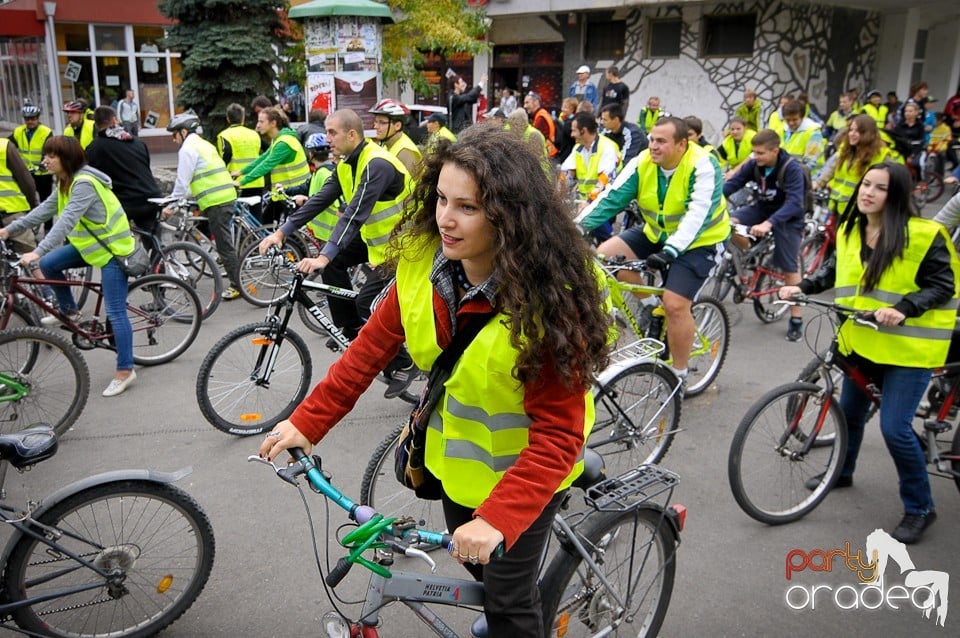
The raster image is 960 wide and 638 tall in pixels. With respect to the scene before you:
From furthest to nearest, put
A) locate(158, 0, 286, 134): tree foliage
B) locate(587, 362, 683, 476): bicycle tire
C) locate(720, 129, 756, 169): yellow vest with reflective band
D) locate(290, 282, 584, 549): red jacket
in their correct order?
locate(158, 0, 286, 134): tree foliage
locate(720, 129, 756, 169): yellow vest with reflective band
locate(587, 362, 683, 476): bicycle tire
locate(290, 282, 584, 549): red jacket

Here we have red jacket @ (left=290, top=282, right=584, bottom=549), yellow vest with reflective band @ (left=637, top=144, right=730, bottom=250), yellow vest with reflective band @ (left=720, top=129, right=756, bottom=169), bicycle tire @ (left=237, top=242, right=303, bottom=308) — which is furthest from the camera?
yellow vest with reflective band @ (left=720, top=129, right=756, bottom=169)

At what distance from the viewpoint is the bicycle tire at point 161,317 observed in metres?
6.34

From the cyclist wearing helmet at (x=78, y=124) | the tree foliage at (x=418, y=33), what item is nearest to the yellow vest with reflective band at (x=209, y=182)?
the cyclist wearing helmet at (x=78, y=124)

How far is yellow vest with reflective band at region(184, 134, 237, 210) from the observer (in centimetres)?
821

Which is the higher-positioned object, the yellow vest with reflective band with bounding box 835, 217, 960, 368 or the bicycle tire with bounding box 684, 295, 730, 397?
the yellow vest with reflective band with bounding box 835, 217, 960, 368

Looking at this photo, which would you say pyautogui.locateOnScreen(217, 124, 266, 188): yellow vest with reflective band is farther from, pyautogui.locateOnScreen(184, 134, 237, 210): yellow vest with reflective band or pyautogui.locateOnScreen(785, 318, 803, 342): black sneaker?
pyautogui.locateOnScreen(785, 318, 803, 342): black sneaker

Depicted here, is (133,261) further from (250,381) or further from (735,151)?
(735,151)

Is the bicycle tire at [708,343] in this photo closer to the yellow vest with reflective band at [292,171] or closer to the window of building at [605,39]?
the yellow vest with reflective band at [292,171]

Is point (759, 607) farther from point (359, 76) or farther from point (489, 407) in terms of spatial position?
point (359, 76)

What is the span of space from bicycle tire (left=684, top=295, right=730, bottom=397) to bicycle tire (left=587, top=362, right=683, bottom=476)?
1264 mm

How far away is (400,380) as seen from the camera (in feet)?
17.3

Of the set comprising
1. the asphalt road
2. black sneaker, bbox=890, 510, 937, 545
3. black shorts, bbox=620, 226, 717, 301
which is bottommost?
the asphalt road

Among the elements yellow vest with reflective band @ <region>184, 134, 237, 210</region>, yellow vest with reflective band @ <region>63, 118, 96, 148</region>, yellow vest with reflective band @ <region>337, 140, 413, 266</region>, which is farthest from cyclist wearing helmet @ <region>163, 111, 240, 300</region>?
yellow vest with reflective band @ <region>337, 140, 413, 266</region>

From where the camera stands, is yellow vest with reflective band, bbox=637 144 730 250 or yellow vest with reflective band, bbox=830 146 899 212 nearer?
yellow vest with reflective band, bbox=637 144 730 250
